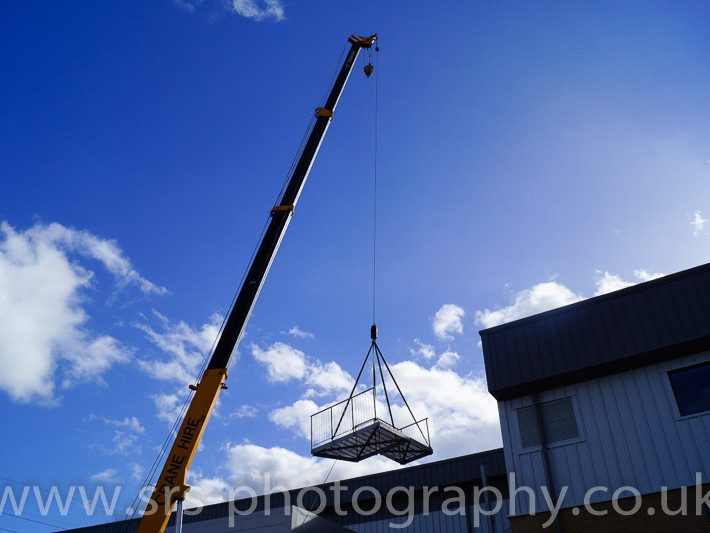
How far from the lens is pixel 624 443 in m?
16.9

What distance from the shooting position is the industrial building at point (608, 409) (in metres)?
16.0

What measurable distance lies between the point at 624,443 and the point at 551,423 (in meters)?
2.11

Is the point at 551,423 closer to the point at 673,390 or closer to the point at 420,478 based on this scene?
the point at 673,390

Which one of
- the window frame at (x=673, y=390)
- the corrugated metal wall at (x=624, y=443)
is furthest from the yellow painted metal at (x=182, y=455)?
the window frame at (x=673, y=390)

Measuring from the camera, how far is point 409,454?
21766 mm

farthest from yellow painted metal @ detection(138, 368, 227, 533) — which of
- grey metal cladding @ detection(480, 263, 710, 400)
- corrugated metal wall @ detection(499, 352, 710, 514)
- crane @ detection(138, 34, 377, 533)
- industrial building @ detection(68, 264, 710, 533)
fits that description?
corrugated metal wall @ detection(499, 352, 710, 514)

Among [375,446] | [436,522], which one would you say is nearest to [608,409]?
[375,446]

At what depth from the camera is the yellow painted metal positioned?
54.5 feet

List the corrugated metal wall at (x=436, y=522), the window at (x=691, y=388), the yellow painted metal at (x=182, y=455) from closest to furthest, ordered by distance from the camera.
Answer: the window at (x=691, y=388)
the yellow painted metal at (x=182, y=455)
the corrugated metal wall at (x=436, y=522)

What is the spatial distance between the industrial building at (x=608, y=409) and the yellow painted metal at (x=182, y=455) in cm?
341

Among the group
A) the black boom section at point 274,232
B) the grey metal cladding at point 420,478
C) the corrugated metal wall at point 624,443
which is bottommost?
the corrugated metal wall at point 624,443

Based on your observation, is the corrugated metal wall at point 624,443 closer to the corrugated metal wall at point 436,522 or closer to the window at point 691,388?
the window at point 691,388

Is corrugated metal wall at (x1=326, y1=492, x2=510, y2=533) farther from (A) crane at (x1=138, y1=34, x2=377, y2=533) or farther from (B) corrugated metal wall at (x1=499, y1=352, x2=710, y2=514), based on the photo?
(A) crane at (x1=138, y1=34, x2=377, y2=533)

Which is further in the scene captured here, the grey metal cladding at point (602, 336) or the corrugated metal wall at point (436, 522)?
the corrugated metal wall at point (436, 522)
